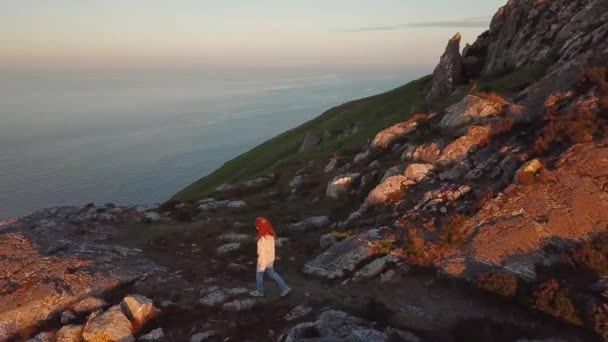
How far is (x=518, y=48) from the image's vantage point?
42.5 metres

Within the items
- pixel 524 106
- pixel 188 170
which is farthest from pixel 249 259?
pixel 188 170

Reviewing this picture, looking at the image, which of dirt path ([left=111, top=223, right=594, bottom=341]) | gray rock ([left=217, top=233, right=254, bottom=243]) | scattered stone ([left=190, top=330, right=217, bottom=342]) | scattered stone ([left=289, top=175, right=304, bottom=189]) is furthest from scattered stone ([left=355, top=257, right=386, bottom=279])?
scattered stone ([left=289, top=175, right=304, bottom=189])

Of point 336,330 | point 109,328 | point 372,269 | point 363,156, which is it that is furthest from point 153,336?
point 363,156

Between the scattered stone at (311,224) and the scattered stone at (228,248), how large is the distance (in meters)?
3.69

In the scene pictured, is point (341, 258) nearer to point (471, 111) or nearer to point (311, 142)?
point (471, 111)

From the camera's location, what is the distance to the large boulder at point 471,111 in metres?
27.8

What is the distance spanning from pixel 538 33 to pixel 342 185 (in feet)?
77.8

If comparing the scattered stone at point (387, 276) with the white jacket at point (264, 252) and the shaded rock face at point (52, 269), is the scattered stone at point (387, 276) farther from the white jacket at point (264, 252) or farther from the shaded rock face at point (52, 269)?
the shaded rock face at point (52, 269)

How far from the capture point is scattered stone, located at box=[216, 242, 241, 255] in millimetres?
25094

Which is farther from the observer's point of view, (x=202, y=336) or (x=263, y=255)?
(x=263, y=255)

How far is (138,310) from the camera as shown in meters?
17.5

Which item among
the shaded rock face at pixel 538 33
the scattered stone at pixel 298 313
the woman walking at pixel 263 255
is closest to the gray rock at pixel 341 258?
the woman walking at pixel 263 255

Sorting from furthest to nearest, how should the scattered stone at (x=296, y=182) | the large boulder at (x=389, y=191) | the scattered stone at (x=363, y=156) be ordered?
the scattered stone at (x=296, y=182), the scattered stone at (x=363, y=156), the large boulder at (x=389, y=191)

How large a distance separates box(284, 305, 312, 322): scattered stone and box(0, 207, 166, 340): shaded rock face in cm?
746
